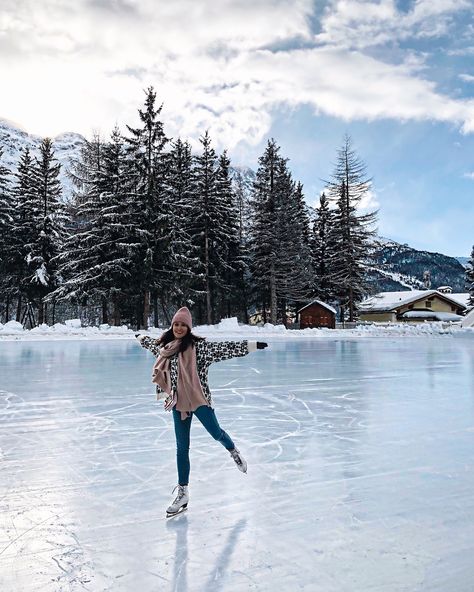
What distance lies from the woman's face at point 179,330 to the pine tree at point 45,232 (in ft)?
108

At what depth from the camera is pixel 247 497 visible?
3654mm

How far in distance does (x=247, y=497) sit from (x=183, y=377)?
1.03 metres

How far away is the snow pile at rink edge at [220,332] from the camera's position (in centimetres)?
2416

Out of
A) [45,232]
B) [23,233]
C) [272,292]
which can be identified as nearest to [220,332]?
[272,292]

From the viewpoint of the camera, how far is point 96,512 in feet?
11.0

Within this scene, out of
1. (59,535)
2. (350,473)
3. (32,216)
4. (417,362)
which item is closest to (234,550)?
(59,535)

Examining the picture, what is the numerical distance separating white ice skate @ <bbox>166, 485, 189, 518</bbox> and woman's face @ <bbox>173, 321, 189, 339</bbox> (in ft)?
3.60

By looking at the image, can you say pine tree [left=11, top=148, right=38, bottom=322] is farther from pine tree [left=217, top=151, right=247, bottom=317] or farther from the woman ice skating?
the woman ice skating

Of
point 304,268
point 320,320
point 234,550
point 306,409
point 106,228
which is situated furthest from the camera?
point 304,268

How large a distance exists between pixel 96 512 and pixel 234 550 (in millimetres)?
1086

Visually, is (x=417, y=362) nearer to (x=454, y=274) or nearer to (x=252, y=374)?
(x=252, y=374)

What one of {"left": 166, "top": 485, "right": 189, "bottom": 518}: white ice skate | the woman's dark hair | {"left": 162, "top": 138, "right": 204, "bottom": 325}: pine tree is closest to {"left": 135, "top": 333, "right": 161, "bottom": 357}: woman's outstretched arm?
the woman's dark hair

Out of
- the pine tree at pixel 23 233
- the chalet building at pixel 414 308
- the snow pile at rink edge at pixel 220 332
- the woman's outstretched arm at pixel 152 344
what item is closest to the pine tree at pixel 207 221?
the snow pile at rink edge at pixel 220 332

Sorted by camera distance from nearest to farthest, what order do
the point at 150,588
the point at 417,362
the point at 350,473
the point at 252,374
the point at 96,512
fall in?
the point at 150,588
the point at 96,512
the point at 350,473
the point at 252,374
the point at 417,362
